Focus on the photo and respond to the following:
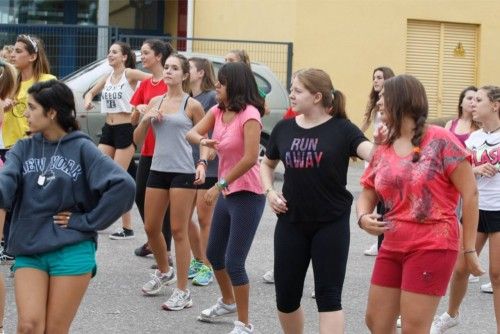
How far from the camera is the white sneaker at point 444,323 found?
7.57m

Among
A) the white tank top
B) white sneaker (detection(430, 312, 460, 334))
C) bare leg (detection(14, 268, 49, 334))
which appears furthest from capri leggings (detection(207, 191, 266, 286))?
the white tank top

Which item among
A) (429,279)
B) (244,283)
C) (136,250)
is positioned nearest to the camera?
(429,279)

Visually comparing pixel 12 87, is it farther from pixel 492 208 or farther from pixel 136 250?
pixel 492 208

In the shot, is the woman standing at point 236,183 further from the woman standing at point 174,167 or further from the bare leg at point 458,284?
the bare leg at point 458,284

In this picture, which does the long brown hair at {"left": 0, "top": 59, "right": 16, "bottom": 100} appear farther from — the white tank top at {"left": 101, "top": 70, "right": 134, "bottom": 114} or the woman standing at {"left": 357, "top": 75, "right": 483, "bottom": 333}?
the woman standing at {"left": 357, "top": 75, "right": 483, "bottom": 333}

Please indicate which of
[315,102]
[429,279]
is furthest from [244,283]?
[429,279]

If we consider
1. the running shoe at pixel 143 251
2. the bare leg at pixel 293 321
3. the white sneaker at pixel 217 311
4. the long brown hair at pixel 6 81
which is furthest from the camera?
the running shoe at pixel 143 251

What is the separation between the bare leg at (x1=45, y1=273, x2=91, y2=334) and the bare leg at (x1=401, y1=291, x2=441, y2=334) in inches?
64.1

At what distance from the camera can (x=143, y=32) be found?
82.9ft

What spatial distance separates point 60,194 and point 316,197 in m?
1.48

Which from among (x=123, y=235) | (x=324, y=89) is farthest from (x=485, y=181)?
(x=123, y=235)

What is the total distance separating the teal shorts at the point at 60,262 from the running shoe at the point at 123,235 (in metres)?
5.75

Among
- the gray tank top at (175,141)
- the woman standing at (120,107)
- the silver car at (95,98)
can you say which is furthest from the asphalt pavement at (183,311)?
the silver car at (95,98)

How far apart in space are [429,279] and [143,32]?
67.4 ft
